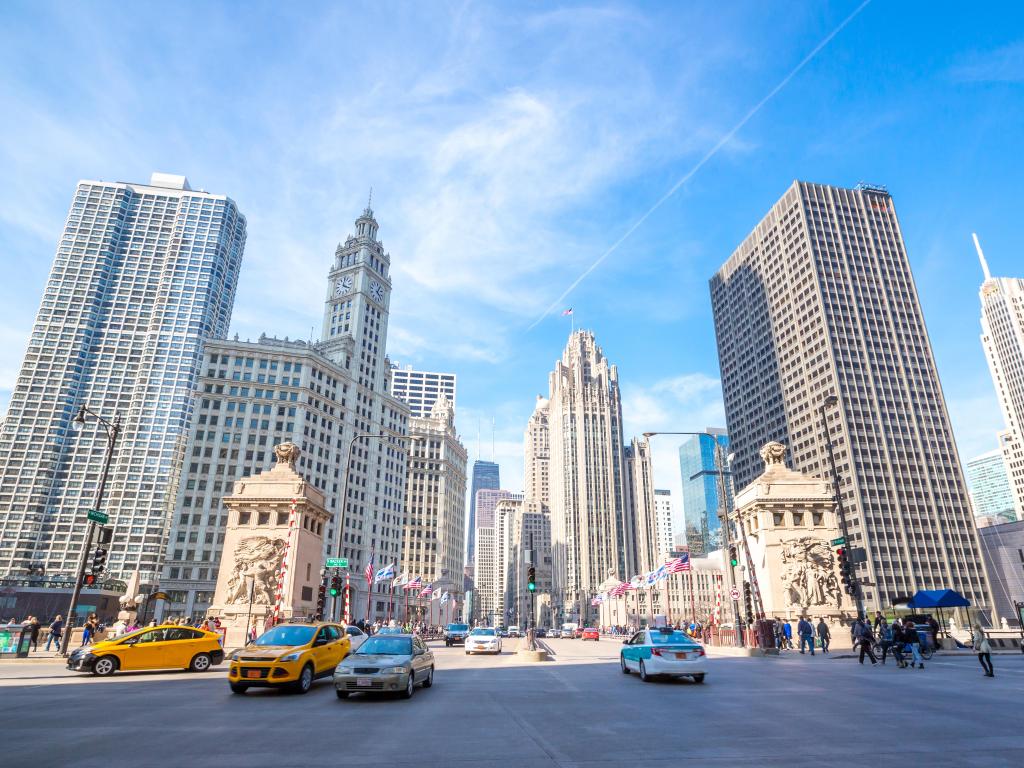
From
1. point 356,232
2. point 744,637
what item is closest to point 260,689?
point 744,637

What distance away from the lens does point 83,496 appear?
5359 inches

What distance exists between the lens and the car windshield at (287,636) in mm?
16527

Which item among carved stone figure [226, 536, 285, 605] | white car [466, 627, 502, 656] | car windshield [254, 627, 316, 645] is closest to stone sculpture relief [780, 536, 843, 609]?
white car [466, 627, 502, 656]

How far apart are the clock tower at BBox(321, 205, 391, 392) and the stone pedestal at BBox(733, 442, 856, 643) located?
89335 mm

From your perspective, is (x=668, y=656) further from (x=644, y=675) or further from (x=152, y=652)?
(x=152, y=652)

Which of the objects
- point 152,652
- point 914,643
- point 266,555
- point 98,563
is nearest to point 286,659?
point 152,652

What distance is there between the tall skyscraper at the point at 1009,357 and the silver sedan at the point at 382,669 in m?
216

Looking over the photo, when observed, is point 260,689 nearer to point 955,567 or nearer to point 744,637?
point 744,637

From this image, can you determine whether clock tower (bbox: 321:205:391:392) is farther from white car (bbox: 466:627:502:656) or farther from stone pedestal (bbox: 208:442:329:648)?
white car (bbox: 466:627:502:656)

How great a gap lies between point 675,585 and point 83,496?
144 meters

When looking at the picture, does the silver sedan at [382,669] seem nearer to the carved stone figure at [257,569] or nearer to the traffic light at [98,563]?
the traffic light at [98,563]

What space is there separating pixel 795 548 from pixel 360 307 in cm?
9914

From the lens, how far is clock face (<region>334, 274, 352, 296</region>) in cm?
12475

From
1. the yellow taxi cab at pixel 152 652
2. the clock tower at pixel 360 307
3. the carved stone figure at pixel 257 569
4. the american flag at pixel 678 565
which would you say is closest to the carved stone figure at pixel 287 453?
the carved stone figure at pixel 257 569
